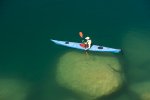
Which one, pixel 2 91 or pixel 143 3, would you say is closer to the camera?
pixel 2 91

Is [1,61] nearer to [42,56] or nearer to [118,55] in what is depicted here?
[42,56]

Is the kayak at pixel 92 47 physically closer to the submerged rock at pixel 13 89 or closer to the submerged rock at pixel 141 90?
the submerged rock at pixel 141 90

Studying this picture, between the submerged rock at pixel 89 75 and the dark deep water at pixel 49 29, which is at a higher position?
the dark deep water at pixel 49 29

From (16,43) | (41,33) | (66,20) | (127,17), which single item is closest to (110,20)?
(127,17)

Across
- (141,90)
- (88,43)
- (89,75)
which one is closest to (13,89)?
(89,75)

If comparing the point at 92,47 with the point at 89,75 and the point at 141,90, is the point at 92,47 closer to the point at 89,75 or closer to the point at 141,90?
the point at 89,75

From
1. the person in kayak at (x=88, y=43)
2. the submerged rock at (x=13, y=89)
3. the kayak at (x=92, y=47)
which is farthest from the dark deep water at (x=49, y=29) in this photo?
the person in kayak at (x=88, y=43)

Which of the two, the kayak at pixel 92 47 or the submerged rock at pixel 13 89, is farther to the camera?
the kayak at pixel 92 47

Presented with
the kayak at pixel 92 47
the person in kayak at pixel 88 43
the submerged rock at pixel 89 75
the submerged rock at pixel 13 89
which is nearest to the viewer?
the submerged rock at pixel 89 75
